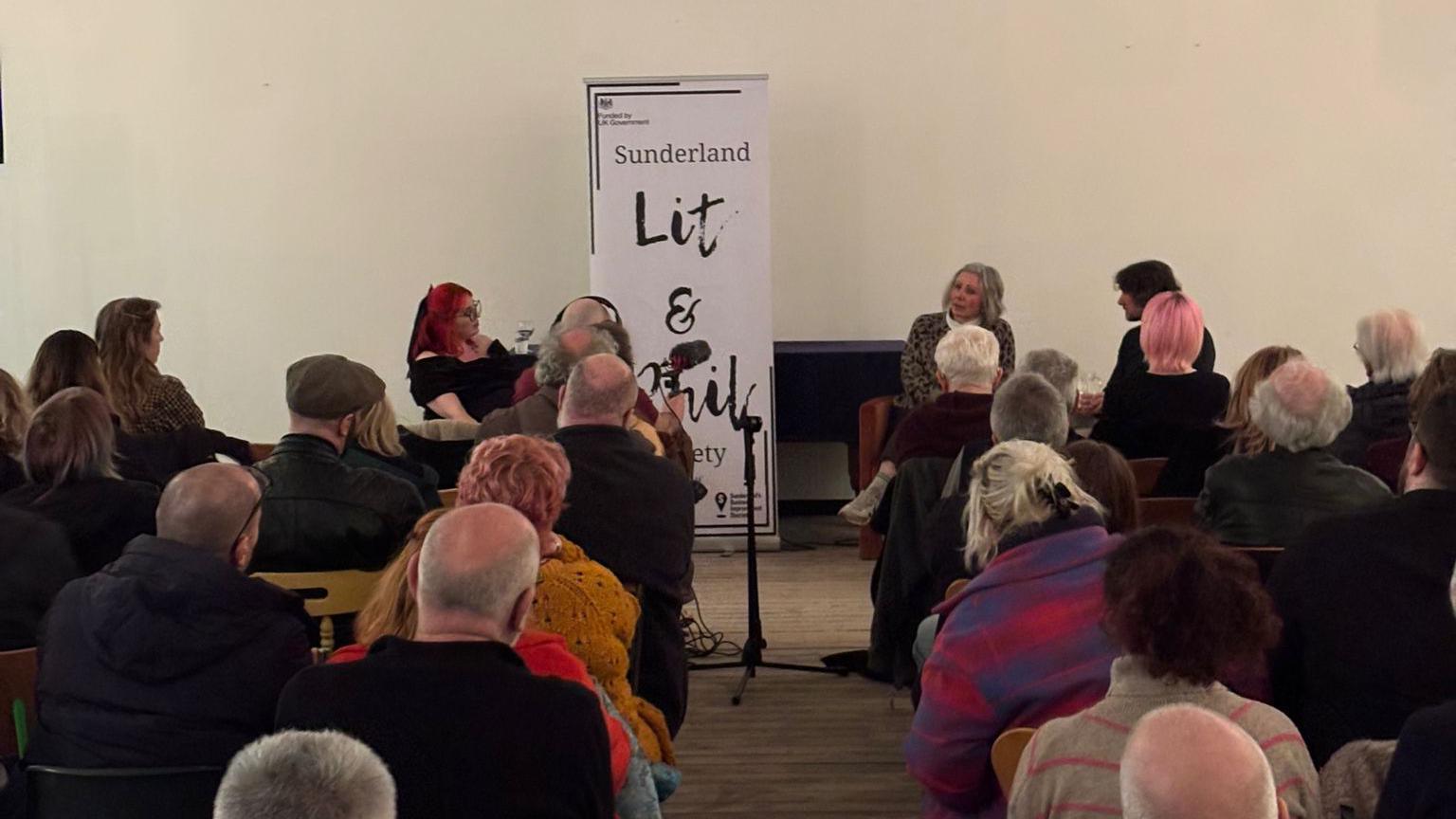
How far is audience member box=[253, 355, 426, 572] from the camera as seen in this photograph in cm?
406

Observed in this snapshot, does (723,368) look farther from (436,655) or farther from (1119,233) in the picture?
(436,655)

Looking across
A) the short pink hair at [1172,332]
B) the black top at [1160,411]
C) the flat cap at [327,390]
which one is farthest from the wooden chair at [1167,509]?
the flat cap at [327,390]

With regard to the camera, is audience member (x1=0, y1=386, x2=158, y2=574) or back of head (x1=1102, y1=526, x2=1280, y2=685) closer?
back of head (x1=1102, y1=526, x2=1280, y2=685)

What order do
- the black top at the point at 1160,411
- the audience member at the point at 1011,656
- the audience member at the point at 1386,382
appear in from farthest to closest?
the black top at the point at 1160,411 → the audience member at the point at 1386,382 → the audience member at the point at 1011,656

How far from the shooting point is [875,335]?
9.16 m

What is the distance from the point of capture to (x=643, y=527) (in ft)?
13.7

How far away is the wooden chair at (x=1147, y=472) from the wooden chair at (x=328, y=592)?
257 cm

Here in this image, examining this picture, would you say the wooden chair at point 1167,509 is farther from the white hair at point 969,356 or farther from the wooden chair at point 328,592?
the wooden chair at point 328,592

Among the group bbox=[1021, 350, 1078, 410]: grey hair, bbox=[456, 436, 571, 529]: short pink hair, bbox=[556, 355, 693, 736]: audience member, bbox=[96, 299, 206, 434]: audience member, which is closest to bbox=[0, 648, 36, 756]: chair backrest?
bbox=[456, 436, 571, 529]: short pink hair

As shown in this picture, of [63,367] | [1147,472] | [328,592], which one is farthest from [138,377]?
[1147,472]

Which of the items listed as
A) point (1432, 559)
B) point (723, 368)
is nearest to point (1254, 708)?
point (1432, 559)

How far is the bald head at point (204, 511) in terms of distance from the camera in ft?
9.78

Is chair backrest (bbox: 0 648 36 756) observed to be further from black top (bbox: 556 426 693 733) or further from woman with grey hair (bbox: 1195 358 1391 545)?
woman with grey hair (bbox: 1195 358 1391 545)

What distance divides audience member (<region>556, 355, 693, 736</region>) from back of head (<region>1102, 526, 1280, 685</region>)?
191cm
